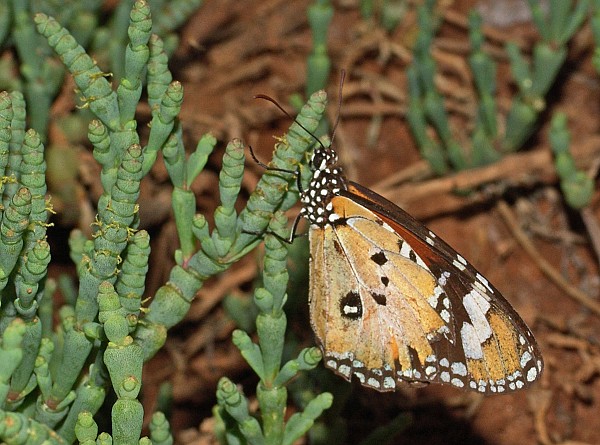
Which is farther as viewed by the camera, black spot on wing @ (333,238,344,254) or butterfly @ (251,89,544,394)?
black spot on wing @ (333,238,344,254)

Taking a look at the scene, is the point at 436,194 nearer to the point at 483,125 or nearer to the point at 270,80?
the point at 483,125

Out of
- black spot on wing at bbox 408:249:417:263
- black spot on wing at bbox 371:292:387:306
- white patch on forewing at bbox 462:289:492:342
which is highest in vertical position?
black spot on wing at bbox 408:249:417:263

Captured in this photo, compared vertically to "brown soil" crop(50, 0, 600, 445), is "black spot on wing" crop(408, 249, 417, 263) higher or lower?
higher

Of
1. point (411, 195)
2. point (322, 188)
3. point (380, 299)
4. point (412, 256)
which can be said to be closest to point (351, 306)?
point (380, 299)

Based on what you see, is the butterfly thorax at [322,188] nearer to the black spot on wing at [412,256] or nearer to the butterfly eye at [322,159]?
the butterfly eye at [322,159]

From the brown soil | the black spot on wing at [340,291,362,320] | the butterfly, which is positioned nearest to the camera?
the butterfly

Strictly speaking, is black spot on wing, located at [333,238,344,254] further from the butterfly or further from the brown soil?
the brown soil

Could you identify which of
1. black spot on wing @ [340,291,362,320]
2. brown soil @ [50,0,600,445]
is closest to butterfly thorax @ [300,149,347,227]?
black spot on wing @ [340,291,362,320]

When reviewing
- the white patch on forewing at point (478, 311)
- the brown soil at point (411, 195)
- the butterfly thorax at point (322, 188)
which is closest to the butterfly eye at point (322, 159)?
the butterfly thorax at point (322, 188)
